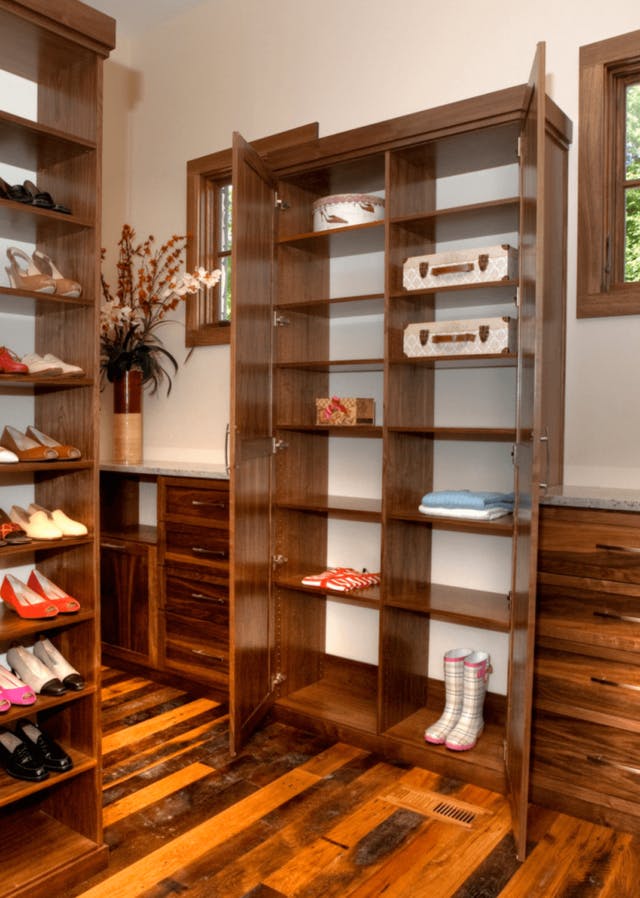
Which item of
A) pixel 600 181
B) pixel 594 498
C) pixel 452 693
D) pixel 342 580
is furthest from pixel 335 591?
pixel 600 181

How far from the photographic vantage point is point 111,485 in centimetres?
390

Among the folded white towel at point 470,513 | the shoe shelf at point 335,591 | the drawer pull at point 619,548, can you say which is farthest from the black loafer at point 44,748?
the drawer pull at point 619,548

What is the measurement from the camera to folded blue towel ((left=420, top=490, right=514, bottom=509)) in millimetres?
2629

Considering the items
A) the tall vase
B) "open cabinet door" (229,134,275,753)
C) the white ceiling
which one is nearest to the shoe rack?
"open cabinet door" (229,134,275,753)

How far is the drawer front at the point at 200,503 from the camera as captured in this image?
10.5 ft

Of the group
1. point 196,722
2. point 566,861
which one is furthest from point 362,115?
point 566,861

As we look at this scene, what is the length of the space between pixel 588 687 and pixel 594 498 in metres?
0.58

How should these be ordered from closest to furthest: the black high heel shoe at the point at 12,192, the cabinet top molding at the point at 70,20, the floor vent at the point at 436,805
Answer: the cabinet top molding at the point at 70,20, the black high heel shoe at the point at 12,192, the floor vent at the point at 436,805

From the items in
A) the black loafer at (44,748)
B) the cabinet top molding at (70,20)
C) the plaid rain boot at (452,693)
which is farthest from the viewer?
the plaid rain boot at (452,693)

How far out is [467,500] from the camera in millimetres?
2639

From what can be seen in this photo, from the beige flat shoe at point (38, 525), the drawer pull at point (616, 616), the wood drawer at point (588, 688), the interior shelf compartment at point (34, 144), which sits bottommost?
the wood drawer at point (588, 688)

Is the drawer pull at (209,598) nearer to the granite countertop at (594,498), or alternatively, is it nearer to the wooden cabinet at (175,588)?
the wooden cabinet at (175,588)

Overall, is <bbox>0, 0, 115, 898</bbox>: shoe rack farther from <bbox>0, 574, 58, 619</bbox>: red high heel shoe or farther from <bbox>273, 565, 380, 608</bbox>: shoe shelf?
<bbox>273, 565, 380, 608</bbox>: shoe shelf

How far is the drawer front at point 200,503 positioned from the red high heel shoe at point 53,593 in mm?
1092
